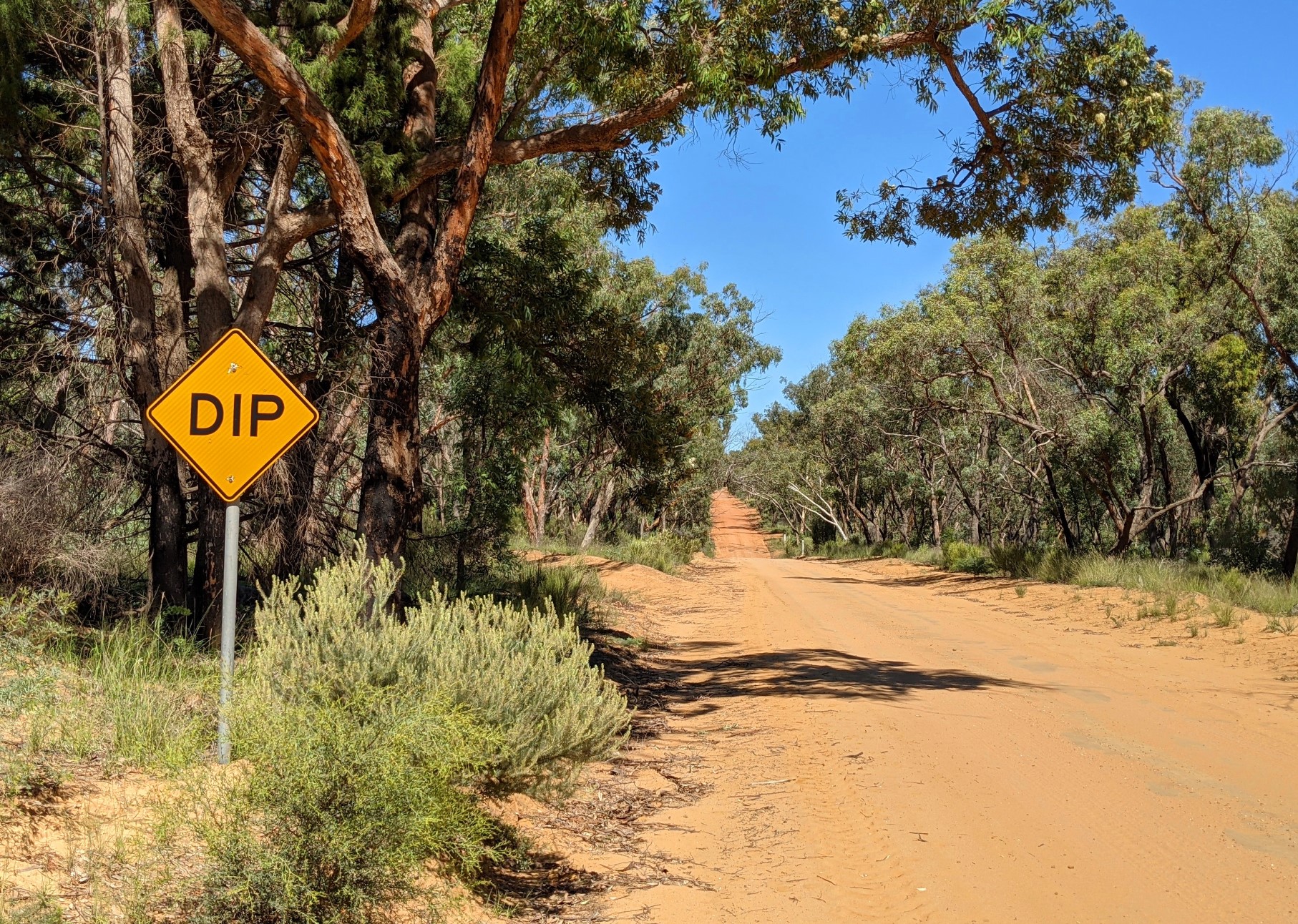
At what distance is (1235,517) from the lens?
92.4 ft

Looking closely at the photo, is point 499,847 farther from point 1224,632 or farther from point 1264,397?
point 1264,397

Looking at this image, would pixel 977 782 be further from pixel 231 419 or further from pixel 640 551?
pixel 640 551

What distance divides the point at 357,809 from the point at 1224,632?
52.3 ft

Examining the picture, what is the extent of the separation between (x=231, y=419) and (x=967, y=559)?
32.3 metres

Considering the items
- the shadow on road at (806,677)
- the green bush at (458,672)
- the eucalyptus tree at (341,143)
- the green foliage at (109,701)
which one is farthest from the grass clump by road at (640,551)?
the green bush at (458,672)

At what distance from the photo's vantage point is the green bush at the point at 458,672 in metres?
5.64

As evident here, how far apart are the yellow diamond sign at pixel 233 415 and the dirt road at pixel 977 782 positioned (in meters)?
3.53

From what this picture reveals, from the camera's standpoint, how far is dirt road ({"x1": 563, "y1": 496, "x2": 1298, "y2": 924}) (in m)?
5.36

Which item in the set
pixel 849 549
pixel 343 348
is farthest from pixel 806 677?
pixel 849 549

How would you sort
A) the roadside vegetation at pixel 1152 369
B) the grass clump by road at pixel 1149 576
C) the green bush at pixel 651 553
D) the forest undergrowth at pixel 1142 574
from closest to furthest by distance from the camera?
the grass clump by road at pixel 1149 576 < the forest undergrowth at pixel 1142 574 < the roadside vegetation at pixel 1152 369 < the green bush at pixel 651 553

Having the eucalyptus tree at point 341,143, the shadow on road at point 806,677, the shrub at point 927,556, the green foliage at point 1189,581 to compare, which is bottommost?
the shadow on road at point 806,677

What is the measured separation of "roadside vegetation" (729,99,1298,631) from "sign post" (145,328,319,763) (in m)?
15.3

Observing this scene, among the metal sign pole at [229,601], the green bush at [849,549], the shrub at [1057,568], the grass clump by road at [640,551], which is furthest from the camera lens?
the green bush at [849,549]

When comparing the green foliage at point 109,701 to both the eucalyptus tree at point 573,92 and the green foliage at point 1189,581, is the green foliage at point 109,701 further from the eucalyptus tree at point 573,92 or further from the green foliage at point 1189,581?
the green foliage at point 1189,581
